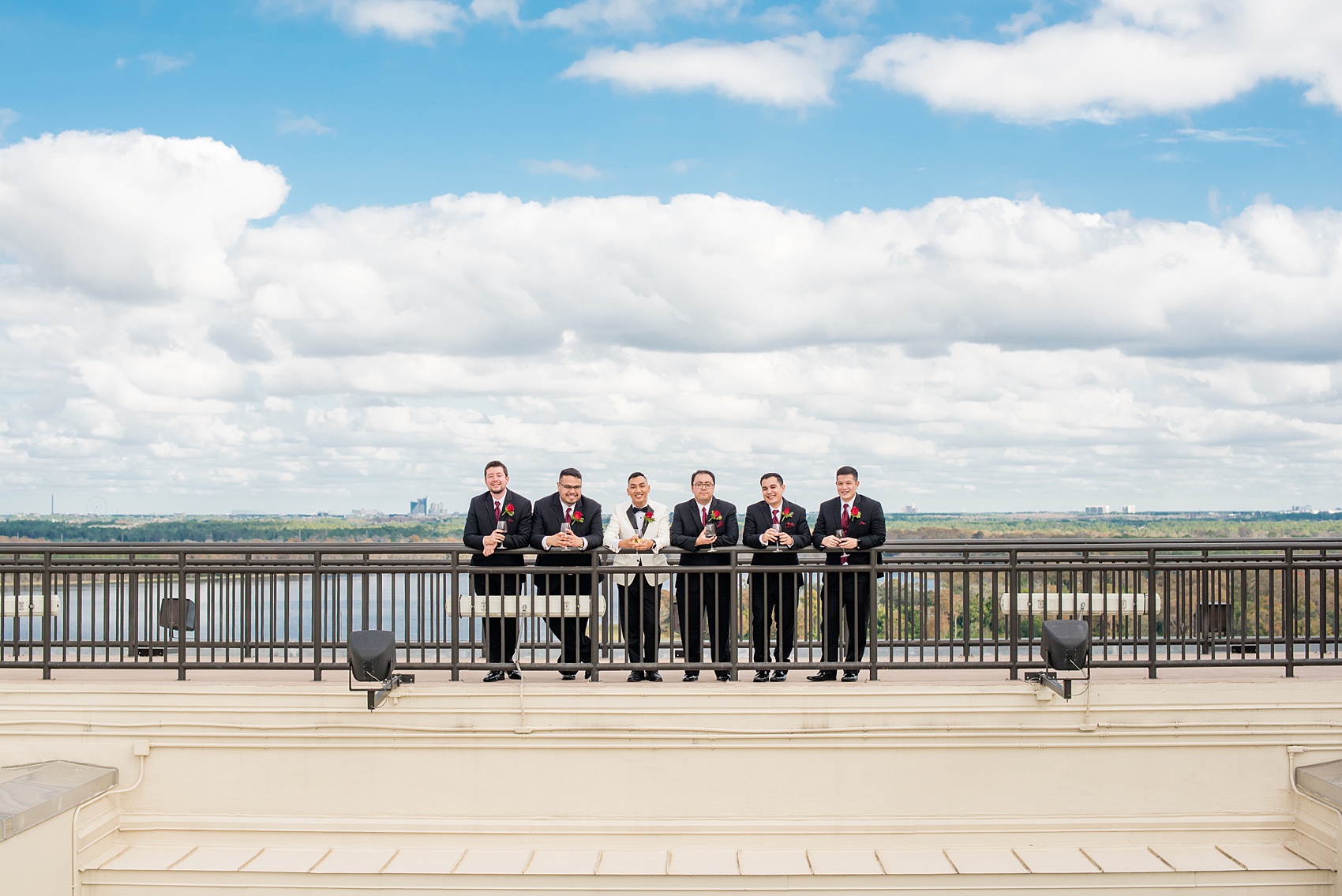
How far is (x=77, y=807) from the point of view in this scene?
751cm

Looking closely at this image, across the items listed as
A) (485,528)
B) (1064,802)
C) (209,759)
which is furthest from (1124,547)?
(209,759)

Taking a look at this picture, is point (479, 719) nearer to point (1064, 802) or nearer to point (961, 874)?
point (961, 874)

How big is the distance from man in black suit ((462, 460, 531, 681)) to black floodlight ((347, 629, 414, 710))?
1.09 metres

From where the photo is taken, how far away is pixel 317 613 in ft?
28.0

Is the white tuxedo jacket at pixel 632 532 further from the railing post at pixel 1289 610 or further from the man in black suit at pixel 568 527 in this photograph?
the railing post at pixel 1289 610

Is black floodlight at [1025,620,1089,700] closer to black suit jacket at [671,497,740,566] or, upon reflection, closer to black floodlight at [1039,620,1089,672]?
black floodlight at [1039,620,1089,672]

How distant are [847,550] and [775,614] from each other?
3.24 feet

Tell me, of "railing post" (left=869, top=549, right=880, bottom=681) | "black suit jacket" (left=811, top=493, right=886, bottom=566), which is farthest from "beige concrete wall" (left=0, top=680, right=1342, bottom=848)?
"black suit jacket" (left=811, top=493, right=886, bottom=566)

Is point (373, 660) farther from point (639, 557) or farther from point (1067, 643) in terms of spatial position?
point (1067, 643)

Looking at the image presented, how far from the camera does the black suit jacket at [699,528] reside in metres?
9.31

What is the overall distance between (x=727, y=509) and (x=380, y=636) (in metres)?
3.13

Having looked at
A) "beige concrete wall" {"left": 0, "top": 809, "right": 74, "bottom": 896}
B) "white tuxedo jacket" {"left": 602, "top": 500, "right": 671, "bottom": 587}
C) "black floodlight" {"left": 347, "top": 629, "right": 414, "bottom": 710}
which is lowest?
"beige concrete wall" {"left": 0, "top": 809, "right": 74, "bottom": 896}

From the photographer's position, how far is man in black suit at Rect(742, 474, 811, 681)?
350 inches

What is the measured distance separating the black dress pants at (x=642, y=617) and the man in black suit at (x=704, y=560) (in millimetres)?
233
